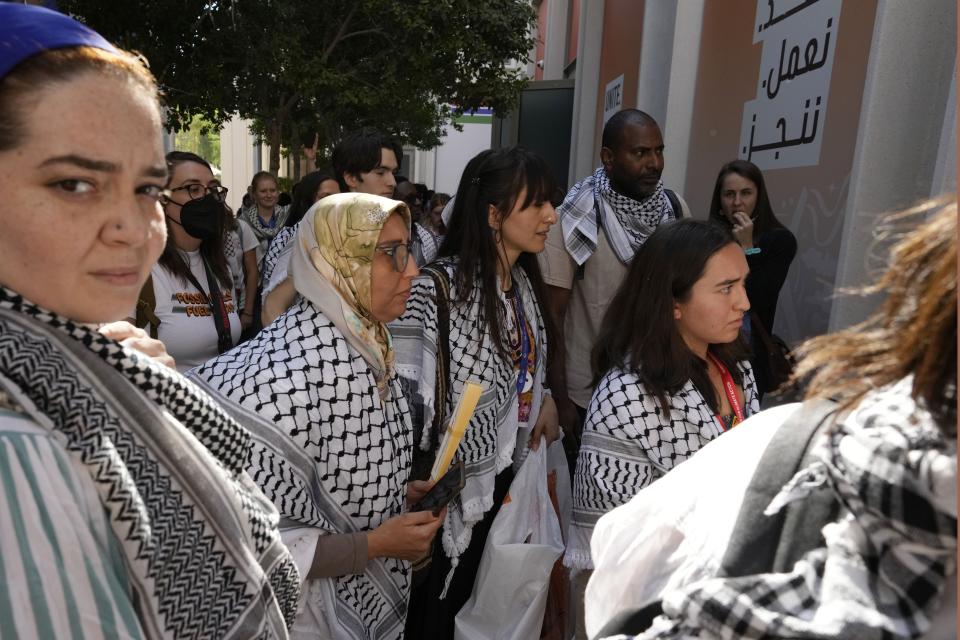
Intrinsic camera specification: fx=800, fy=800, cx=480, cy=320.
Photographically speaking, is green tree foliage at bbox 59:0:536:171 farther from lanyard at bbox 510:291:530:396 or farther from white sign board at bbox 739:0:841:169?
lanyard at bbox 510:291:530:396

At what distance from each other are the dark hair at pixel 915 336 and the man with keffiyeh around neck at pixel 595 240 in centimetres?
257

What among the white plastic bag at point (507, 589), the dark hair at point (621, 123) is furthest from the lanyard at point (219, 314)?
the dark hair at point (621, 123)

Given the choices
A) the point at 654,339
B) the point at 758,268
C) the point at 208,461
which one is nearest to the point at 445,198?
the point at 758,268

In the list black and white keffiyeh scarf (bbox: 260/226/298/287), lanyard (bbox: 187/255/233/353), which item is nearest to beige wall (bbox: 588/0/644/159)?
black and white keffiyeh scarf (bbox: 260/226/298/287)

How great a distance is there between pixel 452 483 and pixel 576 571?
530 millimetres

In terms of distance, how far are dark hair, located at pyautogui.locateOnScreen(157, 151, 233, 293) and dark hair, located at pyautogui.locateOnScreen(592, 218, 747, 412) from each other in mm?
1867

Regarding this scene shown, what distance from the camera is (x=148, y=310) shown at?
317 centimetres

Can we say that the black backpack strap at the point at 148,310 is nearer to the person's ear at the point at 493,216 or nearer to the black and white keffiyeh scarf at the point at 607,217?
the person's ear at the point at 493,216

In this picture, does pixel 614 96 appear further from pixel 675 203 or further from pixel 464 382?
pixel 464 382

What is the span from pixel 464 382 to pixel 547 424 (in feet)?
1.73

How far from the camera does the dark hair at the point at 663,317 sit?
2.38 metres

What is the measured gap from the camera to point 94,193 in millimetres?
1016

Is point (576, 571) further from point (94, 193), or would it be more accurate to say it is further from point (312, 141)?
point (312, 141)

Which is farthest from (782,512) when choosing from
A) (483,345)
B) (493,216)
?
(493,216)
